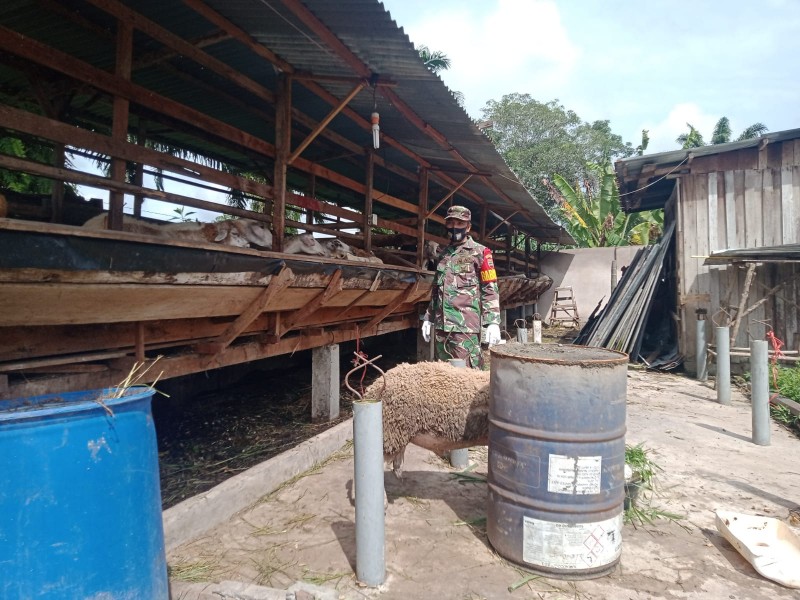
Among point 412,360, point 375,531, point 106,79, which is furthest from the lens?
point 412,360

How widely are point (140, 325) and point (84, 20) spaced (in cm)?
261

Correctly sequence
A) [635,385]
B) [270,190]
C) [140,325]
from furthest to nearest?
[635,385] < [270,190] < [140,325]

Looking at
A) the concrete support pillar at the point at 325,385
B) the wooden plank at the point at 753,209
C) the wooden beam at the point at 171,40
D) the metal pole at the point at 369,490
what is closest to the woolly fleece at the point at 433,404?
the metal pole at the point at 369,490

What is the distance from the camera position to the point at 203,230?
3.87 metres

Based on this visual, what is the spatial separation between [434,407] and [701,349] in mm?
7249

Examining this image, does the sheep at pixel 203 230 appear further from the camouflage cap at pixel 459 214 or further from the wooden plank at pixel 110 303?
the camouflage cap at pixel 459 214

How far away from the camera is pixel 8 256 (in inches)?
81.0

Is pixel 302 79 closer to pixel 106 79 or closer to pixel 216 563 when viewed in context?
pixel 106 79

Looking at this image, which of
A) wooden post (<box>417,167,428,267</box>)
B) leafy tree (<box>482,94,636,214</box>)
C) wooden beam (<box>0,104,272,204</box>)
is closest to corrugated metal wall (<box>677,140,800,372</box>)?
wooden post (<box>417,167,428,267</box>)

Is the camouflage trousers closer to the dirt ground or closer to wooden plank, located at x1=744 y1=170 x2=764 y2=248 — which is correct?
the dirt ground

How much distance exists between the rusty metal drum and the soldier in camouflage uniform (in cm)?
197

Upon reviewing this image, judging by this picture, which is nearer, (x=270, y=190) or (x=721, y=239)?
(x=270, y=190)

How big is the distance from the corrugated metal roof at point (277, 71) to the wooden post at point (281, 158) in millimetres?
257

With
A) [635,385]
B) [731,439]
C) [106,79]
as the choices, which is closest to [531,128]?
[635,385]
